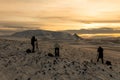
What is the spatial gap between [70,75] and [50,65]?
9.67 feet

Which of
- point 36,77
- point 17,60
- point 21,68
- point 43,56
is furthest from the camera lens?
point 43,56

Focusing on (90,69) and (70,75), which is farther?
(90,69)

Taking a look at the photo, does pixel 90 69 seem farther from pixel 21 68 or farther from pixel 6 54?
pixel 6 54

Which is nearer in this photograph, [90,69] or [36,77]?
[36,77]

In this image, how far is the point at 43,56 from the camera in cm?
2798

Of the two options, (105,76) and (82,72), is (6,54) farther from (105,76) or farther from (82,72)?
(105,76)

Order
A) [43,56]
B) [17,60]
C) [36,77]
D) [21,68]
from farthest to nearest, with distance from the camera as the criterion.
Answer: [43,56] < [17,60] < [21,68] < [36,77]

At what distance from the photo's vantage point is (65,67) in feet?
80.3

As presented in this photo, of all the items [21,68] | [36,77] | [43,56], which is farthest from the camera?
[43,56]

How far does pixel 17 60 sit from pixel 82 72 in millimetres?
7917

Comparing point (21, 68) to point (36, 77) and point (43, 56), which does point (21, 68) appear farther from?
point (43, 56)

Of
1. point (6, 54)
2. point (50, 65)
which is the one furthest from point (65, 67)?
point (6, 54)

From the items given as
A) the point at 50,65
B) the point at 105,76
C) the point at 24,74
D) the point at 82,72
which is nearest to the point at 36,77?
the point at 24,74

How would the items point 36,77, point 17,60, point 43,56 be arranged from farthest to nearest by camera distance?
point 43,56
point 17,60
point 36,77
